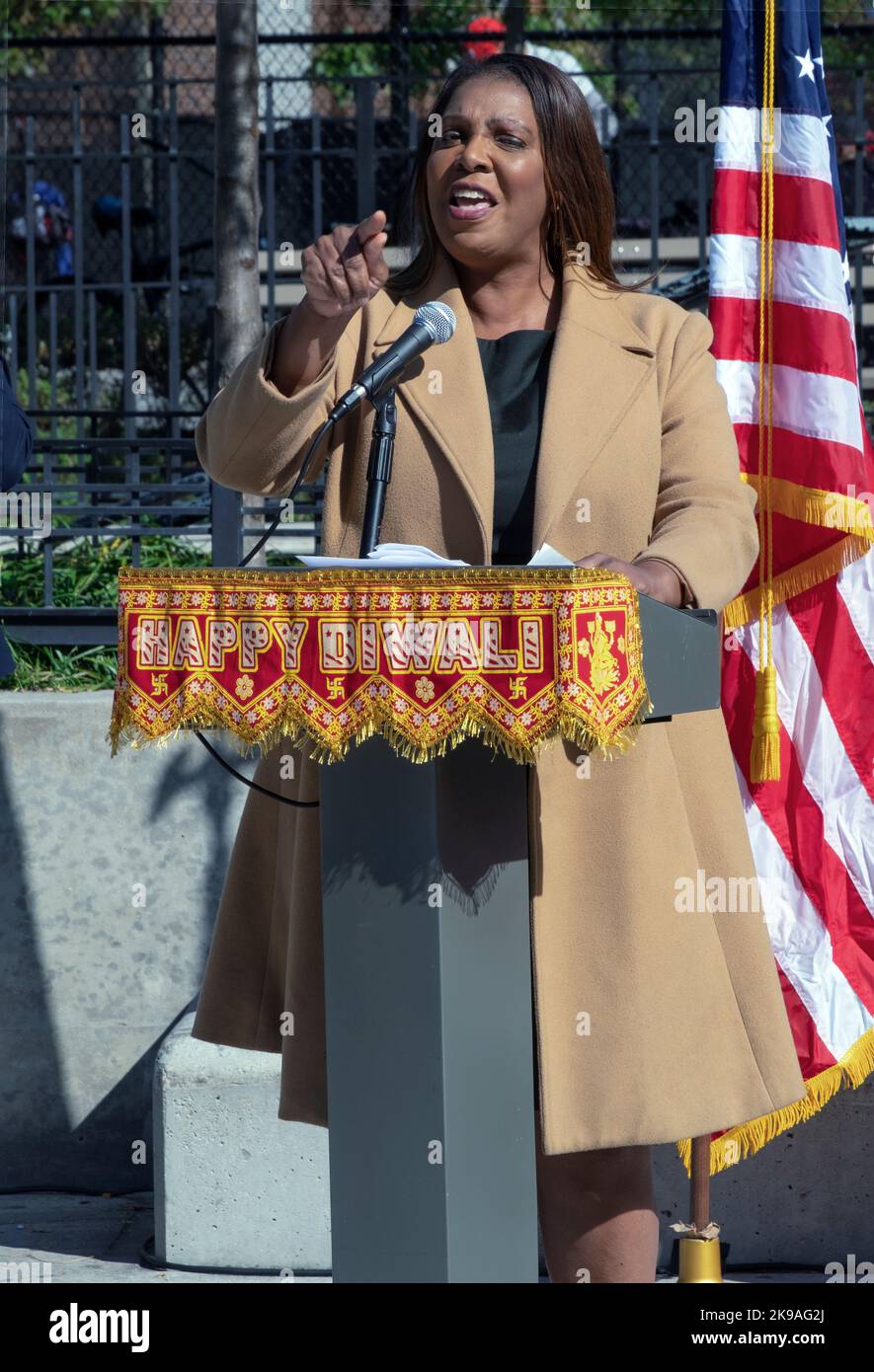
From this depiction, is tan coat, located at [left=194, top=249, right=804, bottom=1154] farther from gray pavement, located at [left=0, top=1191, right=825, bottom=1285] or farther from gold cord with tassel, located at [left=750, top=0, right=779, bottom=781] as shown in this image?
gray pavement, located at [left=0, top=1191, right=825, bottom=1285]

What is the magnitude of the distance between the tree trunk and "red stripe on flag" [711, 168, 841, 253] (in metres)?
2.06

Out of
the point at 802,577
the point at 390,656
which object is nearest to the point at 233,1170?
the point at 802,577

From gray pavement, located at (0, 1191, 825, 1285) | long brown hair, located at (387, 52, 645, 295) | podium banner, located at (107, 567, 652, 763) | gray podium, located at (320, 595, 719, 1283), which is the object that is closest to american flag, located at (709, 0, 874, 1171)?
gray pavement, located at (0, 1191, 825, 1285)

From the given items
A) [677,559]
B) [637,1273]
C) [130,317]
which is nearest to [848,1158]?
[637,1273]

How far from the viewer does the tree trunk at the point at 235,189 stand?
17.9 feet

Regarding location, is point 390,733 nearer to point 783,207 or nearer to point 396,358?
point 396,358

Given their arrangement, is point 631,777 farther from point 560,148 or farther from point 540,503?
point 560,148

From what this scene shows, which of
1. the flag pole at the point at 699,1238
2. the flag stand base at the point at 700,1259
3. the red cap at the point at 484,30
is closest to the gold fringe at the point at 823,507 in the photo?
the flag pole at the point at 699,1238

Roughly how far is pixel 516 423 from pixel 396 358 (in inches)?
17.7

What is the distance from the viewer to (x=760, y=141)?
3877 mm

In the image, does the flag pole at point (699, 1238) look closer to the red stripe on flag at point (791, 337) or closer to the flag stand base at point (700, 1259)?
the flag stand base at point (700, 1259)

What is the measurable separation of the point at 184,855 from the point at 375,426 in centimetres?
264

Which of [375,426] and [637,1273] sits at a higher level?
[375,426]

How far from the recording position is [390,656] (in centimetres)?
193
